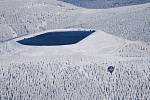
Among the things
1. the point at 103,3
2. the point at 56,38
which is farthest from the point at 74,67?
the point at 103,3

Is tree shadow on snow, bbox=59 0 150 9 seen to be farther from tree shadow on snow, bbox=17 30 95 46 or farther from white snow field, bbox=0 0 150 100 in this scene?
tree shadow on snow, bbox=17 30 95 46

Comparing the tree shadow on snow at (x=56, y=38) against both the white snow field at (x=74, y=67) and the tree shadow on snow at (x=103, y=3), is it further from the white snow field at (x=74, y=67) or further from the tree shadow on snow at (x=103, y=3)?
the tree shadow on snow at (x=103, y=3)

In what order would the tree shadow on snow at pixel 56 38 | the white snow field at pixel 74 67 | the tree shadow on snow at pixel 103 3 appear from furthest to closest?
the tree shadow on snow at pixel 103 3 → the tree shadow on snow at pixel 56 38 → the white snow field at pixel 74 67

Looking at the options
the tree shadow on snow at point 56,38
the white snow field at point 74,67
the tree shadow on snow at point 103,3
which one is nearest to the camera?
the white snow field at point 74,67

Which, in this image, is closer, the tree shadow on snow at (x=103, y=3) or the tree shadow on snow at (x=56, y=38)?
the tree shadow on snow at (x=56, y=38)

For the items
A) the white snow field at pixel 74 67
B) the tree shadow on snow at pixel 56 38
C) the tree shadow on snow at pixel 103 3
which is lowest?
the white snow field at pixel 74 67

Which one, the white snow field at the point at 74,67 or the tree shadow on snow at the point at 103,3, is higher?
the tree shadow on snow at the point at 103,3

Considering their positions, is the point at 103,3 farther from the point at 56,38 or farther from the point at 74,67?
the point at 74,67

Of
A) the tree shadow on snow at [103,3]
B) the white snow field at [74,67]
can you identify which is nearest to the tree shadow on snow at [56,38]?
the white snow field at [74,67]

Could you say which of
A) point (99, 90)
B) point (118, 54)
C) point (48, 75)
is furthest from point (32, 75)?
point (118, 54)
